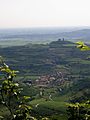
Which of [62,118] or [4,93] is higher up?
[4,93]

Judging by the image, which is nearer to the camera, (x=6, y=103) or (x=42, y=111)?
(x=6, y=103)

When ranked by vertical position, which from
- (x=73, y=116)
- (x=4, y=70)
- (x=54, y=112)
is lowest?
(x=54, y=112)

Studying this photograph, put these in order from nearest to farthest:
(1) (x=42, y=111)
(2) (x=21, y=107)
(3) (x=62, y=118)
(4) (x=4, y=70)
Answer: (4) (x=4, y=70) < (2) (x=21, y=107) < (3) (x=62, y=118) < (1) (x=42, y=111)

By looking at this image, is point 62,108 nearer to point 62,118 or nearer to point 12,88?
point 62,118

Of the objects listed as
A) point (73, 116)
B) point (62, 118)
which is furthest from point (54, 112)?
point (73, 116)

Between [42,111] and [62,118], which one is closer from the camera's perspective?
[62,118]

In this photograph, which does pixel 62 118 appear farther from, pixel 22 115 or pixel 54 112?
pixel 22 115

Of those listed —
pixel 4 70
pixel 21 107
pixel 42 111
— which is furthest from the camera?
pixel 42 111

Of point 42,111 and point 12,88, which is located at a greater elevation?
point 12,88

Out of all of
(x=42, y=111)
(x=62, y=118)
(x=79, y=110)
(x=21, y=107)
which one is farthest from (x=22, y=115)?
(x=42, y=111)
